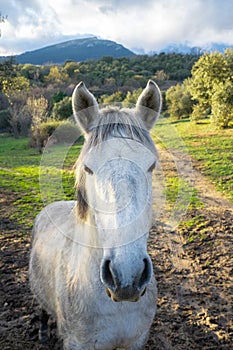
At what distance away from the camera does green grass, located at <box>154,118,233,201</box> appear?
935cm

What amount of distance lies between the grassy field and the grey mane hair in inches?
24.7

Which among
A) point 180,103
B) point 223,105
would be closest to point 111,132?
point 223,105

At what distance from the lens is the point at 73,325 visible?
8.59ft

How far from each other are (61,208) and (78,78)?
56.2 metres

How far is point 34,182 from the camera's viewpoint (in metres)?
12.6

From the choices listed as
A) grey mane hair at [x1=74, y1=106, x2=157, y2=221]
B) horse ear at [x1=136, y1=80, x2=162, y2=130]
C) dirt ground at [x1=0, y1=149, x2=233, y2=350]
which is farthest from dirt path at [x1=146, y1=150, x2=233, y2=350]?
horse ear at [x1=136, y1=80, x2=162, y2=130]

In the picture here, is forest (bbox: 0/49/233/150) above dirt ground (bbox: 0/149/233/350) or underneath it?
above

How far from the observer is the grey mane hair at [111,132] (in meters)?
2.19

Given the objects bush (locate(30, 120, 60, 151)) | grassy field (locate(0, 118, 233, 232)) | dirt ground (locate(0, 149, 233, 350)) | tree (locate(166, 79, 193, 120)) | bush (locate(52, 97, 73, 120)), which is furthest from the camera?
tree (locate(166, 79, 193, 120))

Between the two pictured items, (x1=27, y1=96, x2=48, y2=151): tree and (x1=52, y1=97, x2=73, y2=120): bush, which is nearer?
(x1=27, y1=96, x2=48, y2=151): tree

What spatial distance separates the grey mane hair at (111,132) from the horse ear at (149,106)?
0.08 m

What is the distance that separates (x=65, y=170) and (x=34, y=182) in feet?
22.7

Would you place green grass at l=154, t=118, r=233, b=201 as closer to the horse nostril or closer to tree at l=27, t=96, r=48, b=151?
the horse nostril

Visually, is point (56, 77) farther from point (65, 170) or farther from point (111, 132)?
point (111, 132)
